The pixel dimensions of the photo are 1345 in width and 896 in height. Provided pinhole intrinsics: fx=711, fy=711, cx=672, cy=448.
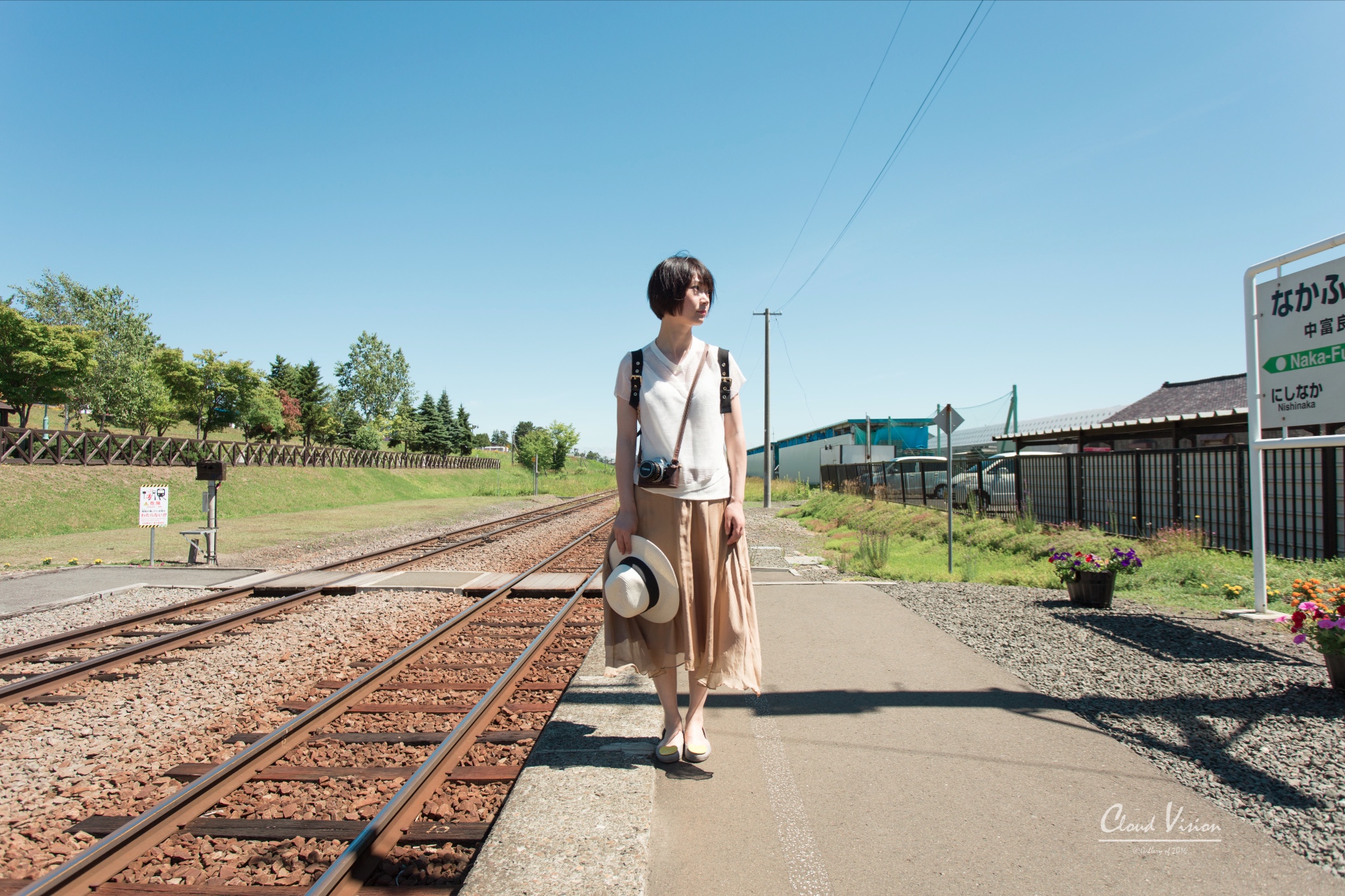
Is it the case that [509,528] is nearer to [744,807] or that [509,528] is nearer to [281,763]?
[281,763]

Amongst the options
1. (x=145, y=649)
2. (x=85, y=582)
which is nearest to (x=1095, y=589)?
(x=145, y=649)

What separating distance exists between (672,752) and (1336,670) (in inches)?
147

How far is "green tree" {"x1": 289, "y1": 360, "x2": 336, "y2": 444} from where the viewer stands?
75688 mm

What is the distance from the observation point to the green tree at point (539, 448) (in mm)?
50688

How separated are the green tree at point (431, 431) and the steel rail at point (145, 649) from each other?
76.0 metres

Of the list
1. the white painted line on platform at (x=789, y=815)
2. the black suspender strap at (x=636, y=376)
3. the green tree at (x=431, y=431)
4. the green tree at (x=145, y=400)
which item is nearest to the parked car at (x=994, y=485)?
the white painted line on platform at (x=789, y=815)

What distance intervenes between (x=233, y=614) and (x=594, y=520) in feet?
49.7

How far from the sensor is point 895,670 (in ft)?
15.2

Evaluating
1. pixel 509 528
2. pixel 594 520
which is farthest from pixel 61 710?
pixel 594 520

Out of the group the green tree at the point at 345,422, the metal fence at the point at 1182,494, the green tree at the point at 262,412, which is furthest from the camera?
the green tree at the point at 345,422

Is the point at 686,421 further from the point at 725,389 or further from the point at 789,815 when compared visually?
the point at 789,815

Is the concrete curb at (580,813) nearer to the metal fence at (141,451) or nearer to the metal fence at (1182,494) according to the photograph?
the metal fence at (1182,494)

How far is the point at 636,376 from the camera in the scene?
2.78m

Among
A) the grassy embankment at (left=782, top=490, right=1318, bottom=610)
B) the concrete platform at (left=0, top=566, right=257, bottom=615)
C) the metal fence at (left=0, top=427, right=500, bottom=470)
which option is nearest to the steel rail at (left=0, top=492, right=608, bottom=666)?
the concrete platform at (left=0, top=566, right=257, bottom=615)
